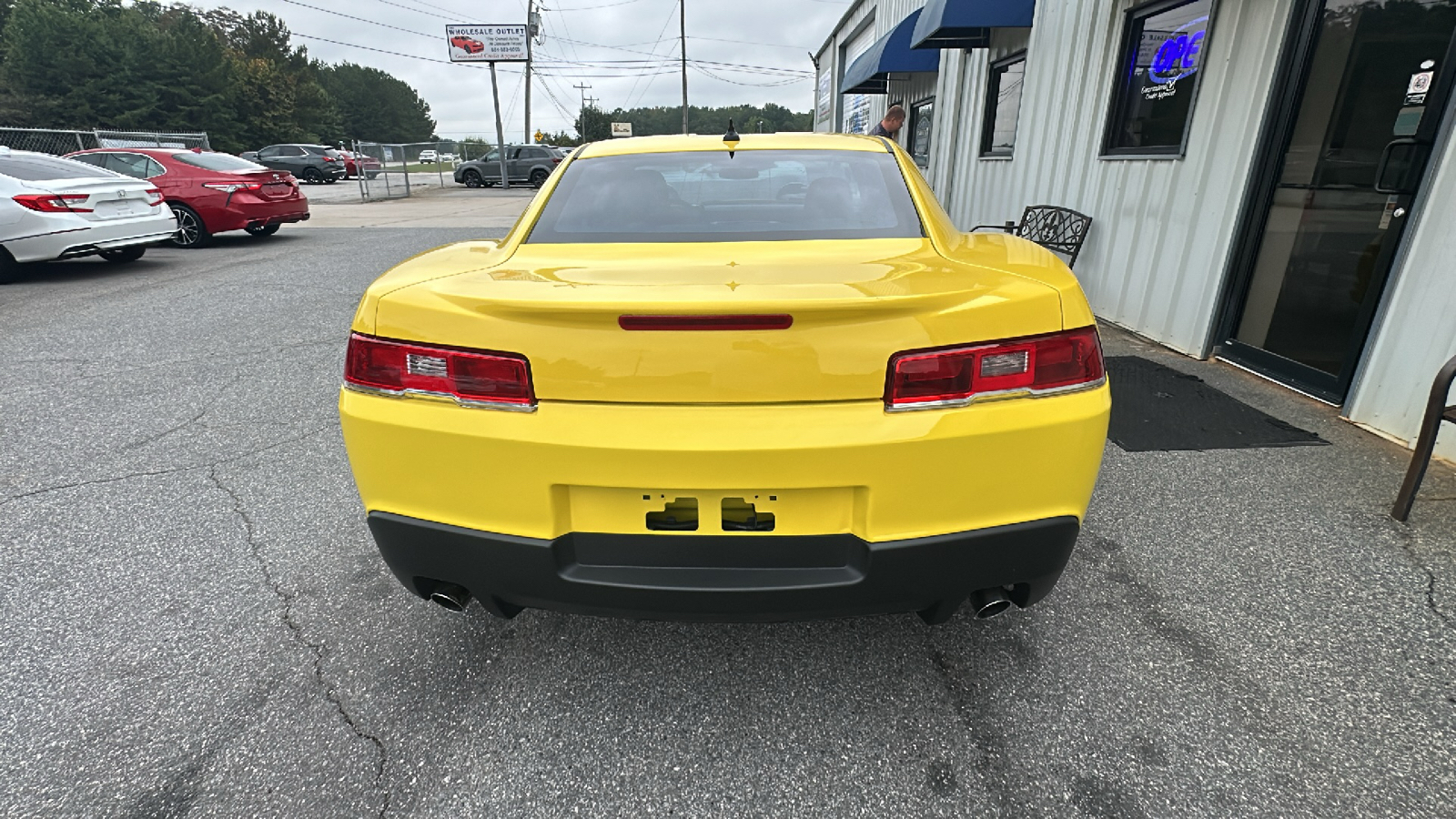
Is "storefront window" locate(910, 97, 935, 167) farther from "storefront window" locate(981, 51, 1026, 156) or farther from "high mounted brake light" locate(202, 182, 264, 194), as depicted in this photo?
"high mounted brake light" locate(202, 182, 264, 194)

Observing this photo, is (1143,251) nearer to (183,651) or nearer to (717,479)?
(717,479)

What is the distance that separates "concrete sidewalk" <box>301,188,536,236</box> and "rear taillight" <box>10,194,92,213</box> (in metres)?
5.35

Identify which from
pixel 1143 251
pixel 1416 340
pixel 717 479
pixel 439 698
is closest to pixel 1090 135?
pixel 1143 251

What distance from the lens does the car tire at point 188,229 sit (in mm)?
10172

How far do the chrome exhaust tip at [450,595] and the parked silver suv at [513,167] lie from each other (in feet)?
91.7

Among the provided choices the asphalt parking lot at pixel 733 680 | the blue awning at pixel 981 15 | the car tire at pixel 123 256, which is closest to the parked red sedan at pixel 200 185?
the car tire at pixel 123 256

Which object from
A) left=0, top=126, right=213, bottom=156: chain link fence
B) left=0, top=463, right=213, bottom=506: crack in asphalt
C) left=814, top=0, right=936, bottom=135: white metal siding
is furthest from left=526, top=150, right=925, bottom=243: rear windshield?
left=0, top=126, right=213, bottom=156: chain link fence

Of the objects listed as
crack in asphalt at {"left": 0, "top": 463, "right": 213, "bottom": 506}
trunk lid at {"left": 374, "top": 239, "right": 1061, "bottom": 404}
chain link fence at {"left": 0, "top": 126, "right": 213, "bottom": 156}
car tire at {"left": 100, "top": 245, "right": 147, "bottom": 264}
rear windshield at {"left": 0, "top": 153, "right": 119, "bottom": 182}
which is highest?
chain link fence at {"left": 0, "top": 126, "right": 213, "bottom": 156}

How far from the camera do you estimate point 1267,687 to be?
1929 millimetres

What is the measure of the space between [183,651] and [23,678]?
15.7 inches

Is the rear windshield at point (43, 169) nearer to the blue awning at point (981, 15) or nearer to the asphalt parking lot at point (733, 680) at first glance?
the asphalt parking lot at point (733, 680)

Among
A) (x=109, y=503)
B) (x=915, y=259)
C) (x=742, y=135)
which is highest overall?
(x=742, y=135)

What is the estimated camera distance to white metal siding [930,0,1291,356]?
4.45m

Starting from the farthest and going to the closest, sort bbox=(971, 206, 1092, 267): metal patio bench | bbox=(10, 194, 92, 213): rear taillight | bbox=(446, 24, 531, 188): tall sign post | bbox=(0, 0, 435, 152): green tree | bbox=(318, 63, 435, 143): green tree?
bbox=(318, 63, 435, 143): green tree < bbox=(0, 0, 435, 152): green tree < bbox=(446, 24, 531, 188): tall sign post < bbox=(10, 194, 92, 213): rear taillight < bbox=(971, 206, 1092, 267): metal patio bench
